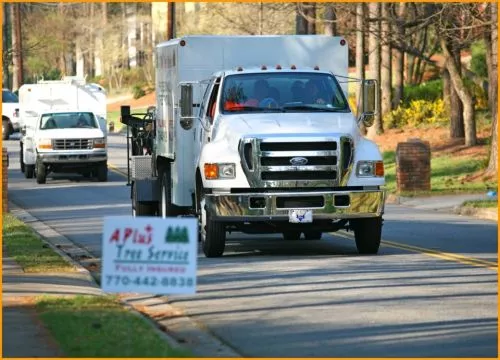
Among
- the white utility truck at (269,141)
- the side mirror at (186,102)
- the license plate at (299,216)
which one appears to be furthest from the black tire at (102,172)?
the license plate at (299,216)

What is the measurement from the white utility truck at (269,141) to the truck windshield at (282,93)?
0.04 feet

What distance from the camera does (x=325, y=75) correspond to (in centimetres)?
2028

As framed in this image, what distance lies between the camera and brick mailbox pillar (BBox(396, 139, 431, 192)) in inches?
1305

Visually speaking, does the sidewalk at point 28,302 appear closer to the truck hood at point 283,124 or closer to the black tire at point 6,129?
the truck hood at point 283,124

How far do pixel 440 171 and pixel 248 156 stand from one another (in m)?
20.3

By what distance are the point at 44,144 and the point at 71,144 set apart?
70 centimetres

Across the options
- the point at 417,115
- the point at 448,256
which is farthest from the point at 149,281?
the point at 417,115

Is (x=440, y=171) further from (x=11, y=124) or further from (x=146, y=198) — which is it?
(x=11, y=124)

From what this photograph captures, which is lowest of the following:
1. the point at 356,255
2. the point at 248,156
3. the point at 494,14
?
the point at 356,255

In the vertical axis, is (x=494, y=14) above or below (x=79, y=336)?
above

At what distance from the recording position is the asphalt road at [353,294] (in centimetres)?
1191

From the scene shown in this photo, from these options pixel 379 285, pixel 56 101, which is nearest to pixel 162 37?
pixel 56 101

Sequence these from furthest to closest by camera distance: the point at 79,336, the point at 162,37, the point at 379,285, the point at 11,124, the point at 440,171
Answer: the point at 162,37 → the point at 11,124 → the point at 440,171 → the point at 379,285 → the point at 79,336

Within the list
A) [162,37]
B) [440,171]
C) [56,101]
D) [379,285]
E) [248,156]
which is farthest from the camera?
[162,37]
